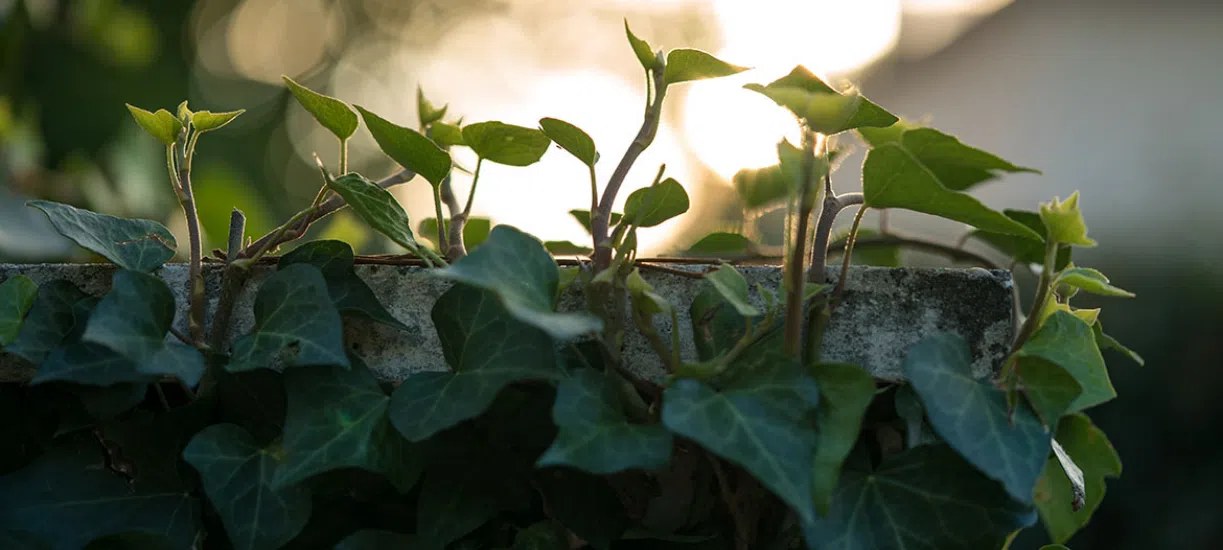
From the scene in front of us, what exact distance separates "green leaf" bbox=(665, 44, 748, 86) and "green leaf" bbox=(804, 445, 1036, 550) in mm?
208

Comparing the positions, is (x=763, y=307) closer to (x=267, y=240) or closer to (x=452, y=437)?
(x=452, y=437)

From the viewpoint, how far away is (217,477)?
42 cm

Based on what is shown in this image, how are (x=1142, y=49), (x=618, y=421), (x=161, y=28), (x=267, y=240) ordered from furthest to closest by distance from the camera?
(x=1142, y=49)
(x=161, y=28)
(x=267, y=240)
(x=618, y=421)

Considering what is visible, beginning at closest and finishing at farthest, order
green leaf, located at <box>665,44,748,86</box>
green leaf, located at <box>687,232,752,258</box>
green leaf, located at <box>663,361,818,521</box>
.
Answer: green leaf, located at <box>663,361,818,521</box> < green leaf, located at <box>665,44,748,86</box> < green leaf, located at <box>687,232,752,258</box>

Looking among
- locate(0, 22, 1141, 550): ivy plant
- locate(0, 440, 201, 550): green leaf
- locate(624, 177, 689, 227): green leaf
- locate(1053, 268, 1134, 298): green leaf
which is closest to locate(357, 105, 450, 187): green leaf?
locate(0, 22, 1141, 550): ivy plant

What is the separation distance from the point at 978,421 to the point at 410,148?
0.31m

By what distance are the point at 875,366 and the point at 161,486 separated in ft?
1.27

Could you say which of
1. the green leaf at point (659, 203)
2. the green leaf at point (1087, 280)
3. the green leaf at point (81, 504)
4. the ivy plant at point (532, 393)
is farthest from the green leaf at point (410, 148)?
the green leaf at point (1087, 280)

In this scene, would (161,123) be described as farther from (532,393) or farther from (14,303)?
(532,393)

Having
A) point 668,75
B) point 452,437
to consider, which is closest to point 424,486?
point 452,437

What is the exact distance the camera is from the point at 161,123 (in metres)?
0.48

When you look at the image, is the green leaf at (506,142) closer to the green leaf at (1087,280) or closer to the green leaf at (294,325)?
the green leaf at (294,325)

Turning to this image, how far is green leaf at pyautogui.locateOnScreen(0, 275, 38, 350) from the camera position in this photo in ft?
1.45

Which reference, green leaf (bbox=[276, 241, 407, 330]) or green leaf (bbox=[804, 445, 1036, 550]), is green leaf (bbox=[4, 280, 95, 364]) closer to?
green leaf (bbox=[276, 241, 407, 330])
